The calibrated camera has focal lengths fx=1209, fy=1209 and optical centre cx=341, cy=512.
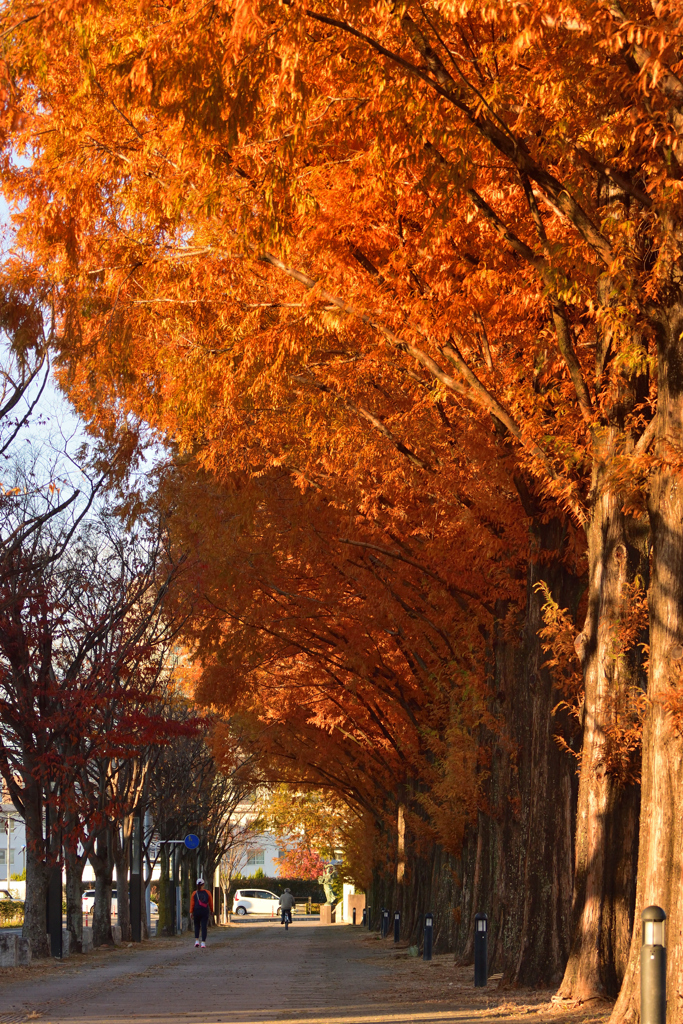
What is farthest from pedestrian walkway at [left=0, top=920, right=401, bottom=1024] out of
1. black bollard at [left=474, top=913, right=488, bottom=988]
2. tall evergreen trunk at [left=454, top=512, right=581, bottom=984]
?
tall evergreen trunk at [left=454, top=512, right=581, bottom=984]

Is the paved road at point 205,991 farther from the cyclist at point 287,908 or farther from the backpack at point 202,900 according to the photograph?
the cyclist at point 287,908

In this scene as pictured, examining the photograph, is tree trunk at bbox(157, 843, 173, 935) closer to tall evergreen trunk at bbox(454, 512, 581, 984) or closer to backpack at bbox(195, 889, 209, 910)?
backpack at bbox(195, 889, 209, 910)

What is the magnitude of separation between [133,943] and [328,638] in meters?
14.0

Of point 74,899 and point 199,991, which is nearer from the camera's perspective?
point 199,991

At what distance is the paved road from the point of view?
526 inches

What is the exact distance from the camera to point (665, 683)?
9461 millimetres

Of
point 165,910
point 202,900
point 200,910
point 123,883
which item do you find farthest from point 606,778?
point 165,910

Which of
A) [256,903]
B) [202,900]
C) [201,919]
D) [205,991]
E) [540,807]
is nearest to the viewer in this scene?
[540,807]

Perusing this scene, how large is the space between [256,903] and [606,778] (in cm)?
9154

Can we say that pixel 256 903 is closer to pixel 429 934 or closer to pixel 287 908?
pixel 287 908

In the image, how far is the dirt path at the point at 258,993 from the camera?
12.9 metres

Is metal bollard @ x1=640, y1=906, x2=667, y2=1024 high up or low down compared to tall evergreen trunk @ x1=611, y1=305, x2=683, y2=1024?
down

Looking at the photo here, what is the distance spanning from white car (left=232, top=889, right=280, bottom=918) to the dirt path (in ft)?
237

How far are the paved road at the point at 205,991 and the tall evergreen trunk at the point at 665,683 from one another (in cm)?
385
